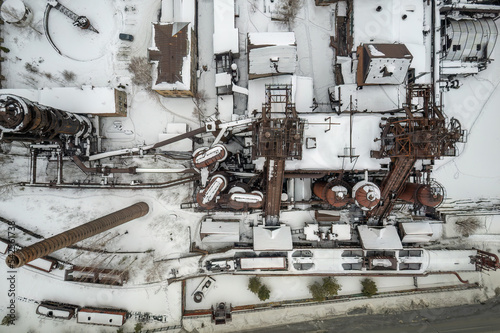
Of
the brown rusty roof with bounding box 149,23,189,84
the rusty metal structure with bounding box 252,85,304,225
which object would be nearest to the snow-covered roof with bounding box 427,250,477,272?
the rusty metal structure with bounding box 252,85,304,225

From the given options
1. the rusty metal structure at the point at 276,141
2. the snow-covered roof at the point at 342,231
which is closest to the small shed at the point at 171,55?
the rusty metal structure at the point at 276,141

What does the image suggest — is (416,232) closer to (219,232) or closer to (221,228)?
(221,228)

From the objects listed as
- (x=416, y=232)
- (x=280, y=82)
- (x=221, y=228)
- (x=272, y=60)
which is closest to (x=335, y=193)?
(x=416, y=232)

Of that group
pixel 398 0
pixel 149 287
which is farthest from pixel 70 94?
pixel 398 0

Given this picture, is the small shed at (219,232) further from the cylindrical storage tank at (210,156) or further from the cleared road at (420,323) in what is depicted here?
the cleared road at (420,323)

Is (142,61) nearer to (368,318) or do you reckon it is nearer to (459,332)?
(368,318)

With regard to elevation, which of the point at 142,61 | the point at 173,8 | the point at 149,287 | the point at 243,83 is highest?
the point at 173,8
